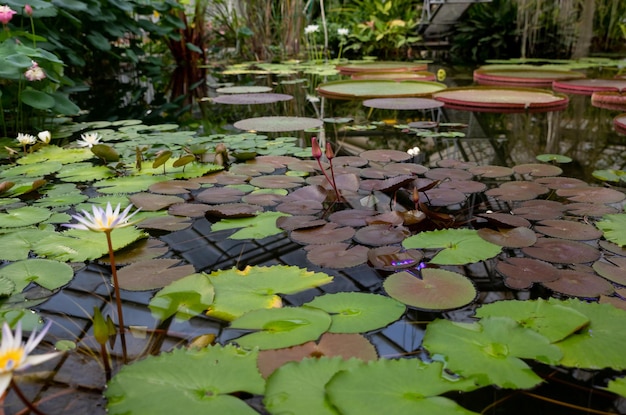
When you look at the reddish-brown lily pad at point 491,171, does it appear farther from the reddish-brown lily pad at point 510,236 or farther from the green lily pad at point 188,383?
the green lily pad at point 188,383

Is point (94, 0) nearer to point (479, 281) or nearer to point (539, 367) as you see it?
point (479, 281)

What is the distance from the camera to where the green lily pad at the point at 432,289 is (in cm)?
101

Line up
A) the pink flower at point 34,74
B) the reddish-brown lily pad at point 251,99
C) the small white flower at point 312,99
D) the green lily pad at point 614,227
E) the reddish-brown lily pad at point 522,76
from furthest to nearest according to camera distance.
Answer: the reddish-brown lily pad at point 522,76
the small white flower at point 312,99
the reddish-brown lily pad at point 251,99
the pink flower at point 34,74
the green lily pad at point 614,227

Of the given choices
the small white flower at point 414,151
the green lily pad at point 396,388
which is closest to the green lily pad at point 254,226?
the green lily pad at point 396,388

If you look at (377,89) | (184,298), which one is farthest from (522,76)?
(184,298)

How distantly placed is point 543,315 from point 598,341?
98mm

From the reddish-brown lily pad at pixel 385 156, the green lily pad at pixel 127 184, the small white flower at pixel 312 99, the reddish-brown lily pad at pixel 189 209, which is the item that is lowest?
the reddish-brown lily pad at pixel 189 209

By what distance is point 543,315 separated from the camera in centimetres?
94

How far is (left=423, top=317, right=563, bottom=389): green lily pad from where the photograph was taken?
786 millimetres

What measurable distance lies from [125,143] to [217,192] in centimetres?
99

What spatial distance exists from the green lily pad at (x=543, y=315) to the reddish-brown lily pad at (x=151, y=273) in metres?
0.63

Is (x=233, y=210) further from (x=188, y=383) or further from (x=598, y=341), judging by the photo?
(x=598, y=341)

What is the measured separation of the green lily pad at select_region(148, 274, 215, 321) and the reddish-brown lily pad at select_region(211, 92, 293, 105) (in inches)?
101

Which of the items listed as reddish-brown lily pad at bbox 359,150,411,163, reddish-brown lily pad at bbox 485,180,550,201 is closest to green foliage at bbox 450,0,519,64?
reddish-brown lily pad at bbox 359,150,411,163
